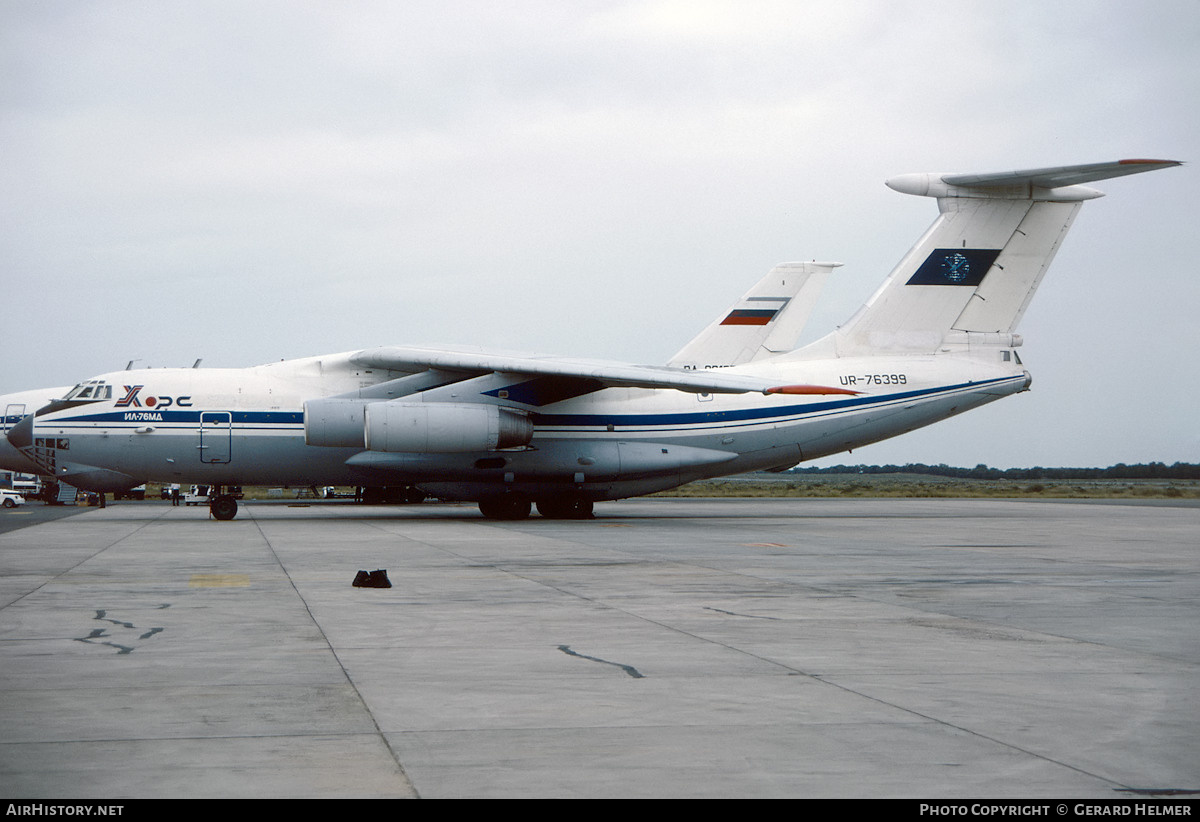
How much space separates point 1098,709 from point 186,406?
20.9 meters

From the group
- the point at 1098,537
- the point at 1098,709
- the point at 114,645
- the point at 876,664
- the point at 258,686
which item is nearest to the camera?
the point at 1098,709

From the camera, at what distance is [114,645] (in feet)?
24.7

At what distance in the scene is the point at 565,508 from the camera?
25.8 m

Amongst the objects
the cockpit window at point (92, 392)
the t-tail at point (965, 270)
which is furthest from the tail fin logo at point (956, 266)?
the cockpit window at point (92, 392)

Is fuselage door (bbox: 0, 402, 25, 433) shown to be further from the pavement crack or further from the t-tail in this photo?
the pavement crack

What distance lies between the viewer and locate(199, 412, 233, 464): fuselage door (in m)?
23.5

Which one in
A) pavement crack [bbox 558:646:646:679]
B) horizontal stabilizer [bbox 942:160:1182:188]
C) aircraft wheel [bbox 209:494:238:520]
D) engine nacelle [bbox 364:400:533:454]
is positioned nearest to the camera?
pavement crack [bbox 558:646:646:679]

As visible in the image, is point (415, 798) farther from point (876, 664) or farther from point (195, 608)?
point (195, 608)

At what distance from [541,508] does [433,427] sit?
13.8ft

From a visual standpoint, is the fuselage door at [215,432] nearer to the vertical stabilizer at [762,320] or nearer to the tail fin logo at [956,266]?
the tail fin logo at [956,266]

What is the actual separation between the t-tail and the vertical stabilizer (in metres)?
11.6

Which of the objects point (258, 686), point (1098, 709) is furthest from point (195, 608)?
point (1098, 709)

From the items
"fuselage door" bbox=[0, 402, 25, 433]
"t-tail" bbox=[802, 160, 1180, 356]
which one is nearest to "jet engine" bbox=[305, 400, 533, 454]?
"t-tail" bbox=[802, 160, 1180, 356]

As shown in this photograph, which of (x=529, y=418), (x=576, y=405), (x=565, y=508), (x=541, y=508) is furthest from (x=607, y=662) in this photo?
(x=541, y=508)
